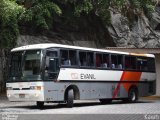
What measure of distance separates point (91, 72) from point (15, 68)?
4050mm

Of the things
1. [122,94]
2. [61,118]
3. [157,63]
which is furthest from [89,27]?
[61,118]

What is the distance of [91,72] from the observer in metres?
22.5

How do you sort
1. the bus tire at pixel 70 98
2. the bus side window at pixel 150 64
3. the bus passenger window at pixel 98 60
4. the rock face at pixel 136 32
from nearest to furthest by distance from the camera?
the bus tire at pixel 70 98 < the bus passenger window at pixel 98 60 < the bus side window at pixel 150 64 < the rock face at pixel 136 32

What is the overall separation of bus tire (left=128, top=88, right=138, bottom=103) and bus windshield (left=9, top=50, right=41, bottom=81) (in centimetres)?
780

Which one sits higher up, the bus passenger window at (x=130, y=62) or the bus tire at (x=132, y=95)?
the bus passenger window at (x=130, y=62)

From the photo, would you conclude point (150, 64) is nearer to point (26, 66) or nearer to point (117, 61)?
point (117, 61)

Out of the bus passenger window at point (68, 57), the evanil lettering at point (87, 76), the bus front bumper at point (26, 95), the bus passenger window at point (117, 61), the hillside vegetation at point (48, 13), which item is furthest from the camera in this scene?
the hillside vegetation at point (48, 13)

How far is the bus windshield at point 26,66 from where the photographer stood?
2006 cm

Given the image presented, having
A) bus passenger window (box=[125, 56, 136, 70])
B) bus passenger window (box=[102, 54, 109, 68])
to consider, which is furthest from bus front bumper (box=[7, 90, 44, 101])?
bus passenger window (box=[125, 56, 136, 70])

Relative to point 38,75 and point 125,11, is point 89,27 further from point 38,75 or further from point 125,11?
point 38,75

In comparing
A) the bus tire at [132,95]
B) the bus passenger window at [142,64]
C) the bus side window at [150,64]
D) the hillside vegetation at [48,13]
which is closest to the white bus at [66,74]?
the bus tire at [132,95]

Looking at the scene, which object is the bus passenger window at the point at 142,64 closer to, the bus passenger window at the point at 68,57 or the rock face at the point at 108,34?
the bus passenger window at the point at 68,57

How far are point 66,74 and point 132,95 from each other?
6772 millimetres

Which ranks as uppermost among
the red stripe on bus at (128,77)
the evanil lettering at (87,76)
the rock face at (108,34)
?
the rock face at (108,34)
